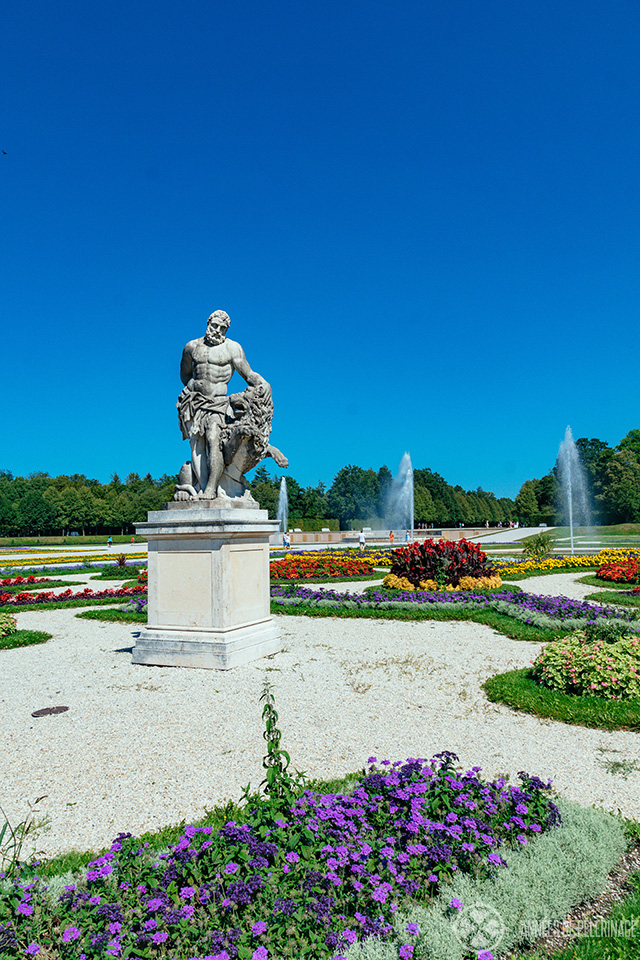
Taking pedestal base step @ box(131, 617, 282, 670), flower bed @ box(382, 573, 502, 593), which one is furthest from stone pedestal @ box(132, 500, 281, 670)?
flower bed @ box(382, 573, 502, 593)

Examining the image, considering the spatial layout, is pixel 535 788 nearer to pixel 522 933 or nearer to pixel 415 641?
pixel 522 933

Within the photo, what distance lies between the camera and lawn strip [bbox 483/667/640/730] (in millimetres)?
5301

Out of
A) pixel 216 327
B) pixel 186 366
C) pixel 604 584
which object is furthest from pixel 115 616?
pixel 604 584

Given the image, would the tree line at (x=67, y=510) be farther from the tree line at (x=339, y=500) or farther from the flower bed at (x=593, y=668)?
the flower bed at (x=593, y=668)

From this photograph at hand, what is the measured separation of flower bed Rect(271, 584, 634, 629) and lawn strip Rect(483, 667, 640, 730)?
3.59 metres

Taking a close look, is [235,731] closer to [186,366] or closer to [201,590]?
[201,590]

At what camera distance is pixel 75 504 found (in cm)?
6956

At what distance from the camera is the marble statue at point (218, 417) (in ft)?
26.8

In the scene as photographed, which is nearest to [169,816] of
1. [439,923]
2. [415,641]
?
[439,923]

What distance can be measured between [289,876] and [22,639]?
841 centimetres

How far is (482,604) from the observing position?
39.1 feet

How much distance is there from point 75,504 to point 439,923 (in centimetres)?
7338

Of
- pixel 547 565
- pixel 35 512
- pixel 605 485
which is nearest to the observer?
pixel 547 565

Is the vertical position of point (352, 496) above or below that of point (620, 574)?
above
